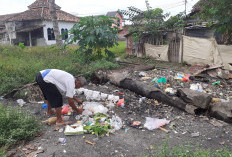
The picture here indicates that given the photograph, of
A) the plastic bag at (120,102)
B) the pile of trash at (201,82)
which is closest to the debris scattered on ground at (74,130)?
the plastic bag at (120,102)

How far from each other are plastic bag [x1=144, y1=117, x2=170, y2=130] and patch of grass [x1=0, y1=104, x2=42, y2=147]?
1.86 m

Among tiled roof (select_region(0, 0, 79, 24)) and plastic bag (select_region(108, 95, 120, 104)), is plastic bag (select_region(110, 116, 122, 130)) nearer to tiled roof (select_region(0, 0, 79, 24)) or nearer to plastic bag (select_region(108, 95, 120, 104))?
plastic bag (select_region(108, 95, 120, 104))

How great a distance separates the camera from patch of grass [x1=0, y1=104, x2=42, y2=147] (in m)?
2.70

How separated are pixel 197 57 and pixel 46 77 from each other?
21.5ft

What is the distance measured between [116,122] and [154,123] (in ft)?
2.26

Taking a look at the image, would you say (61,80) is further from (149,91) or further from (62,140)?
(149,91)

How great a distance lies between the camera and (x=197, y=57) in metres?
7.64

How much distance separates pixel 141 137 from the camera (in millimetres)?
2900

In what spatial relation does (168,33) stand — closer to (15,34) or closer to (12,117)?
(12,117)

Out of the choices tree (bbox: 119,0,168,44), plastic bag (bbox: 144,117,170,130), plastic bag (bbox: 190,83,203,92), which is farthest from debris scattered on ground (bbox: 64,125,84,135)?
tree (bbox: 119,0,168,44)

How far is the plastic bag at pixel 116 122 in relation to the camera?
3.14 m

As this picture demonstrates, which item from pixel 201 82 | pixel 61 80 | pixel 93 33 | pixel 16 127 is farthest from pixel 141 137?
pixel 93 33

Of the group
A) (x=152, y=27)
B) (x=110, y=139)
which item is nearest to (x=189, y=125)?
(x=110, y=139)

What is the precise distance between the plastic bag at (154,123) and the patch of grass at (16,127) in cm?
186
